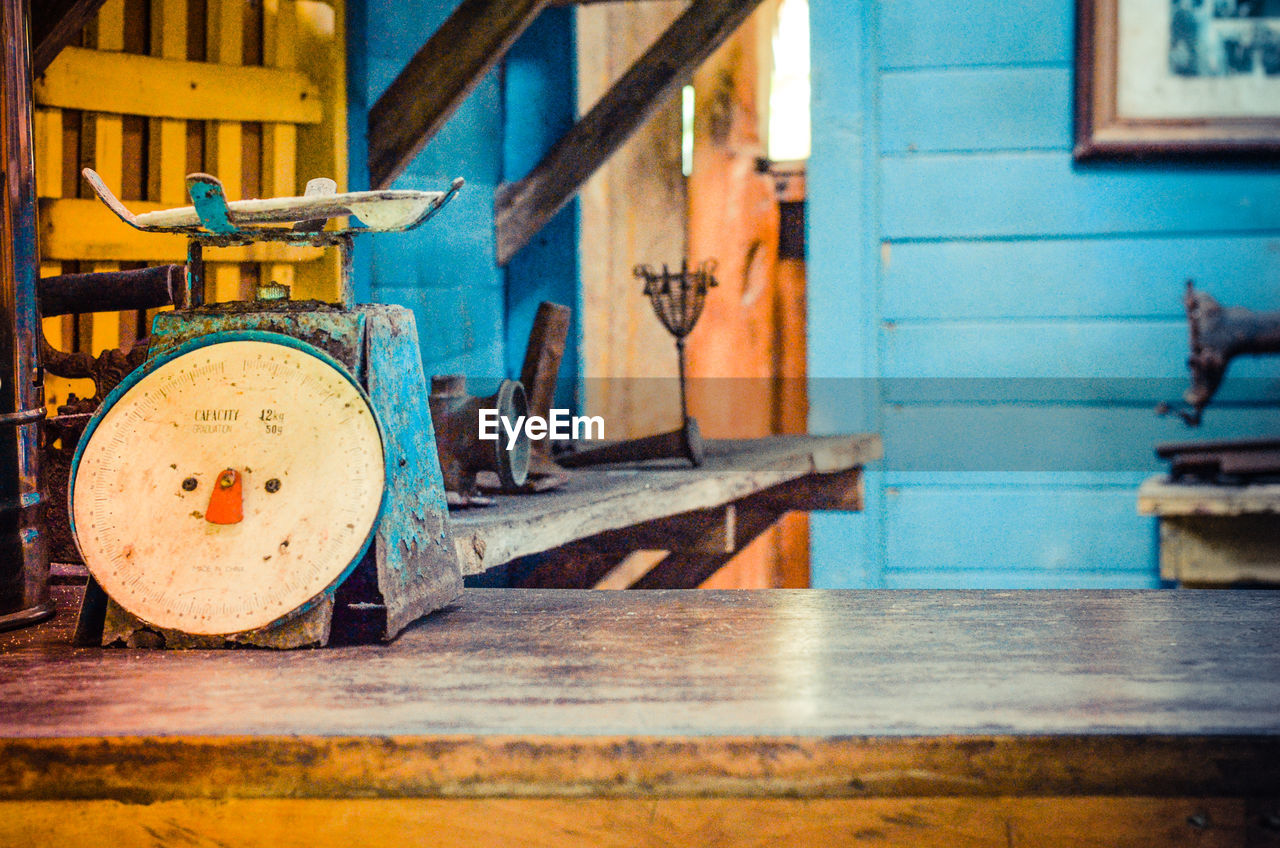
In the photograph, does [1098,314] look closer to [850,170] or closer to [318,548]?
[850,170]

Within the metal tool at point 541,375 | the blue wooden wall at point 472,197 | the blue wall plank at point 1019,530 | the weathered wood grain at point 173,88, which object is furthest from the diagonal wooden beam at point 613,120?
the blue wall plank at point 1019,530

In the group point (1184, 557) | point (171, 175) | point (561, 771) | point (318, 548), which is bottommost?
point (1184, 557)

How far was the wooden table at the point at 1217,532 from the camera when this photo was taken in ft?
7.88

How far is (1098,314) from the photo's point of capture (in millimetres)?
2906

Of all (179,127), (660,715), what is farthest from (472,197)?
(660,715)

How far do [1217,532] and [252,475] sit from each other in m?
2.16

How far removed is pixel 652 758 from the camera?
0.71 meters

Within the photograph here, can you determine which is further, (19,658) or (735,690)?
(19,658)

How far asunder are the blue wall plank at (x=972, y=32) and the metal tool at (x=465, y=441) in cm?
174

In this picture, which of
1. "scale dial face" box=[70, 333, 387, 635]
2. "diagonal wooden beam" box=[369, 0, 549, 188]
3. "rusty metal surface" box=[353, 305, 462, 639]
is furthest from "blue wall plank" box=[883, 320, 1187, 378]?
"scale dial face" box=[70, 333, 387, 635]

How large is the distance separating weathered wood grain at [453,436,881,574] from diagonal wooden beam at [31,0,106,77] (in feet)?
2.98

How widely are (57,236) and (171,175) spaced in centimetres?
21

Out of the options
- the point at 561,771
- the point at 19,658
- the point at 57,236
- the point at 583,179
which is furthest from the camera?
the point at 583,179

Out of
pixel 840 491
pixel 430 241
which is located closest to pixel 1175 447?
pixel 840 491
